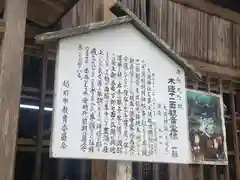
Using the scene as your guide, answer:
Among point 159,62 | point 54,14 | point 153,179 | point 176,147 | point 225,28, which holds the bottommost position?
point 153,179

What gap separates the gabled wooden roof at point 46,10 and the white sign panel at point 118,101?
450 millimetres

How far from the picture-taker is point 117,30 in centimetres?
227

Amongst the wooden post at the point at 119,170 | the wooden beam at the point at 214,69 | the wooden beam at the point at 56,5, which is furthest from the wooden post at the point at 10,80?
the wooden beam at the point at 214,69

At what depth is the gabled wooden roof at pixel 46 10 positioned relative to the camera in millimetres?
2414

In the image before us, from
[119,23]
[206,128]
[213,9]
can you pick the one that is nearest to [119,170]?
[119,23]

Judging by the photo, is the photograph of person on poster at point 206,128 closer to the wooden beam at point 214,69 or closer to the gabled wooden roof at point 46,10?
the wooden beam at point 214,69

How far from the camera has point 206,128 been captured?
2.91 meters

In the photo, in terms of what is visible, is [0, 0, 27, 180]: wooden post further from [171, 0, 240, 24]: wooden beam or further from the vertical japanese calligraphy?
[171, 0, 240, 24]: wooden beam

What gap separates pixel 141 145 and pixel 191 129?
0.86 meters

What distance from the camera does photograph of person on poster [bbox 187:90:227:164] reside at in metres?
2.87

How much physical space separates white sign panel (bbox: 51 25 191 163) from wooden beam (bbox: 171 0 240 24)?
140 cm

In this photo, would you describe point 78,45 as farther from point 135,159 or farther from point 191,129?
point 191,129

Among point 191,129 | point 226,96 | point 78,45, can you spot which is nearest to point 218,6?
point 226,96

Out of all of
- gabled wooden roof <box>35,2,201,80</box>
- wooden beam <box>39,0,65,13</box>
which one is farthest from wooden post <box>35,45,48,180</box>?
gabled wooden roof <box>35,2,201,80</box>
